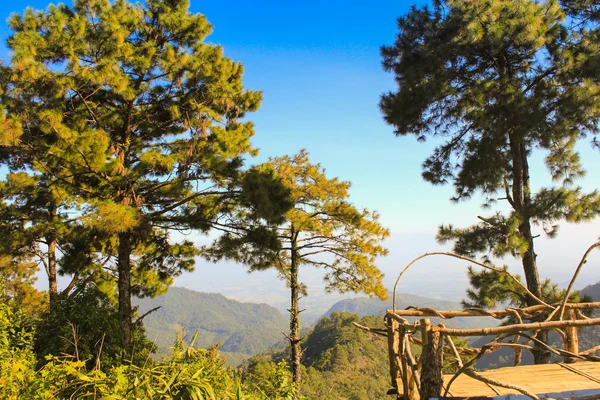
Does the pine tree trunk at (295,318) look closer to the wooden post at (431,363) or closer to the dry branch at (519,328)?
the wooden post at (431,363)

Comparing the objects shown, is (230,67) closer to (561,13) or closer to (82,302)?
(82,302)

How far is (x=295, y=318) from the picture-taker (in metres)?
11.5

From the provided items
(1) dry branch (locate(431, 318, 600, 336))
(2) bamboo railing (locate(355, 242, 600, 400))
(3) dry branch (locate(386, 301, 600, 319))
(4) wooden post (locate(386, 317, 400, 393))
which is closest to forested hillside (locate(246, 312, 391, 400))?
(3) dry branch (locate(386, 301, 600, 319))

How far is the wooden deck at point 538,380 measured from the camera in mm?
2158

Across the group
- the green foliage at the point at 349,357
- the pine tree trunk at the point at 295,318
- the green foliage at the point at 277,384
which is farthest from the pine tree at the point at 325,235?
the green foliage at the point at 349,357

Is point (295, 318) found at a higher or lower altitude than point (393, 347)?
lower

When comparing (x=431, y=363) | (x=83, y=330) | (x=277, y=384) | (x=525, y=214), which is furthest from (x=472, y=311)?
(x=83, y=330)

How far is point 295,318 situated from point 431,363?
992cm

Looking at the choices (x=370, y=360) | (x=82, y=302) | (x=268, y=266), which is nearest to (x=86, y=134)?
(x=82, y=302)

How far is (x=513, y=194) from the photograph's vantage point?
315 inches

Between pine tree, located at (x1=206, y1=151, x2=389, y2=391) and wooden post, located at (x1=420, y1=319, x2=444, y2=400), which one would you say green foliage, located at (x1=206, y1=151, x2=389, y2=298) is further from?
wooden post, located at (x1=420, y1=319, x2=444, y2=400)

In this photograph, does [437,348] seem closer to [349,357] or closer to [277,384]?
[277,384]

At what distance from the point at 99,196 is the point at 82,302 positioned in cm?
253

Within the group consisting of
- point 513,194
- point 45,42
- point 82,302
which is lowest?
point 82,302
